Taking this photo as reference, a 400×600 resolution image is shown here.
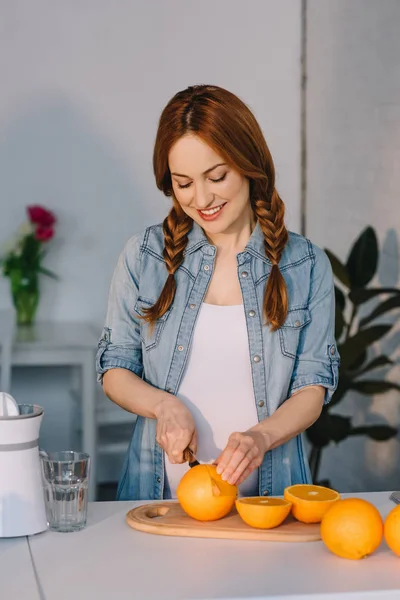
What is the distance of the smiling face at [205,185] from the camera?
184 cm

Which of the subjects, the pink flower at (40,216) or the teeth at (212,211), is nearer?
the teeth at (212,211)

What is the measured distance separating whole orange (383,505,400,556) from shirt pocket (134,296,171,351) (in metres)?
0.68

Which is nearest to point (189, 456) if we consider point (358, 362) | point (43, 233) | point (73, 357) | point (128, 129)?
point (358, 362)

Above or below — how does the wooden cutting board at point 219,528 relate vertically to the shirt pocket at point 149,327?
below

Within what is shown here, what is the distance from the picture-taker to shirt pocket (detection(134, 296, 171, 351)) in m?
2.00

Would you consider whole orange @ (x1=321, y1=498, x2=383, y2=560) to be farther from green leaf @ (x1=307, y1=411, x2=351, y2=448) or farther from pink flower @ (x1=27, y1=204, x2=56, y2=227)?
pink flower @ (x1=27, y1=204, x2=56, y2=227)

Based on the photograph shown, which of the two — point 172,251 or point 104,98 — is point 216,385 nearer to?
point 172,251

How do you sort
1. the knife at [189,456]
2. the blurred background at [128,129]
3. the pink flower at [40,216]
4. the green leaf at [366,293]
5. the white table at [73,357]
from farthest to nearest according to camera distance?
the pink flower at [40,216]
the blurred background at [128,129]
the white table at [73,357]
the green leaf at [366,293]
the knife at [189,456]

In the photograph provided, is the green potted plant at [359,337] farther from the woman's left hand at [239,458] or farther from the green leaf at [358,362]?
the woman's left hand at [239,458]

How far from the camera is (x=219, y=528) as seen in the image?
1.59 meters

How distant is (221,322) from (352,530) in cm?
64

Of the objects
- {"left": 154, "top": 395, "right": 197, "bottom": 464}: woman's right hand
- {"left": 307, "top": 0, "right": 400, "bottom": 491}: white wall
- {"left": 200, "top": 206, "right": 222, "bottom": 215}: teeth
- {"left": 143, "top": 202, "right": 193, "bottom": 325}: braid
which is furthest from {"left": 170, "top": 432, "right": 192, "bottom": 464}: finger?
{"left": 307, "top": 0, "right": 400, "bottom": 491}: white wall

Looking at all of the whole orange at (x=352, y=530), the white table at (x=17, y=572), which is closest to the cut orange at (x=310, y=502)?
the whole orange at (x=352, y=530)

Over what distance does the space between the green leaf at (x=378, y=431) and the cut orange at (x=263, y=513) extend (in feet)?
5.99
